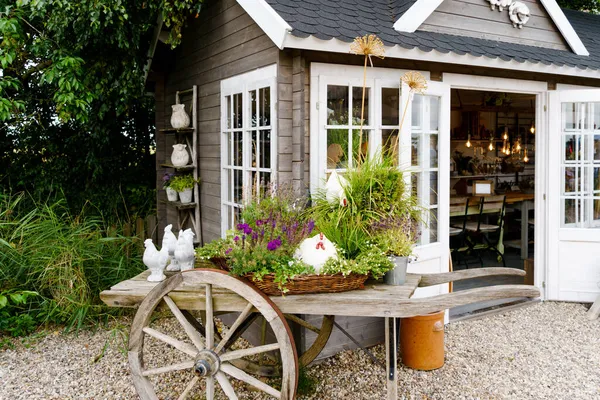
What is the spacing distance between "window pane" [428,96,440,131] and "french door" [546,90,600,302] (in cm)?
168

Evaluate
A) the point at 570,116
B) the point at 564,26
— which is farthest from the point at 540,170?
the point at 564,26

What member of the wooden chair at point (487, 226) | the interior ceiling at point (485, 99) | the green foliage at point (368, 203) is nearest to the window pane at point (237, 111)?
the green foliage at point (368, 203)

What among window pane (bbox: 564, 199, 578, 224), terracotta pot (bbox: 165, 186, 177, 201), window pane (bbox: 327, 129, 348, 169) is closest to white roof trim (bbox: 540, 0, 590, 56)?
window pane (bbox: 564, 199, 578, 224)

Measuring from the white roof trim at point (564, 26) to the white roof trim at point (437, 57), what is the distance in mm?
417

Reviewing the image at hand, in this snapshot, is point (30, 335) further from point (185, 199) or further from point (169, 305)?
point (169, 305)

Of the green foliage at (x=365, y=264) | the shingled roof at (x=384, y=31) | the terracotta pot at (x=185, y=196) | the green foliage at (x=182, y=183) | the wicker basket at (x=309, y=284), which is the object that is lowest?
the wicker basket at (x=309, y=284)

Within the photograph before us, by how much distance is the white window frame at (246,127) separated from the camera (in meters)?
4.32

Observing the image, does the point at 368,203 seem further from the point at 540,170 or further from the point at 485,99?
the point at 485,99

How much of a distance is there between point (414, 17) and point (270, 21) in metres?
1.54

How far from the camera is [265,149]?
180 inches

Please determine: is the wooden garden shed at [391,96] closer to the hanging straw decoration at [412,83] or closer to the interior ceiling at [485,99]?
the hanging straw decoration at [412,83]

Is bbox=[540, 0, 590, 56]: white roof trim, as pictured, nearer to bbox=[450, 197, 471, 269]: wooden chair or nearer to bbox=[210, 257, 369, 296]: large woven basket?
bbox=[450, 197, 471, 269]: wooden chair

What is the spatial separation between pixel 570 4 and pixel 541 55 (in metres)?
6.92

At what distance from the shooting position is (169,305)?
10.6 ft
